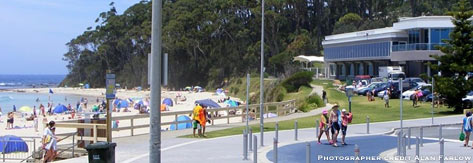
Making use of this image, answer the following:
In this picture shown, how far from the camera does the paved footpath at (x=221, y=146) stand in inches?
750

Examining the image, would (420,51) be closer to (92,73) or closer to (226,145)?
(226,145)

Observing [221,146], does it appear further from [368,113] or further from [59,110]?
[59,110]

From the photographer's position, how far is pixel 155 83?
38.0 feet

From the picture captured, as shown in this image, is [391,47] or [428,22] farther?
[391,47]

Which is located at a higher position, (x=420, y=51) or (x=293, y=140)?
(x=420, y=51)

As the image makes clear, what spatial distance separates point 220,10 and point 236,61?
28.5ft

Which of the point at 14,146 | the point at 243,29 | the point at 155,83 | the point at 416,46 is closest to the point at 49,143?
the point at 14,146

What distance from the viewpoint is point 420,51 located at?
211 feet

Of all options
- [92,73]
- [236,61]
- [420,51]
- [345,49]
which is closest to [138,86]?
[92,73]

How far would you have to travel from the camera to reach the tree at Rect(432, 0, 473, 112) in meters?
39.2

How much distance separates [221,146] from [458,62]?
22469 mm

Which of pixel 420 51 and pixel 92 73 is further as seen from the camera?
pixel 92 73

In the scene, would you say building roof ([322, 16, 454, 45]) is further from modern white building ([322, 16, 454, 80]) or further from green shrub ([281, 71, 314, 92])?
green shrub ([281, 71, 314, 92])

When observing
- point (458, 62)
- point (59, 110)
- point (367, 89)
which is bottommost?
point (59, 110)
